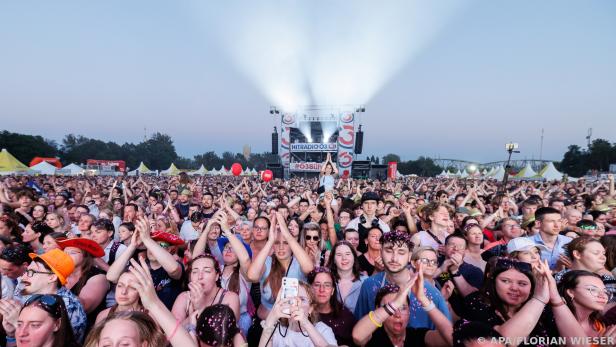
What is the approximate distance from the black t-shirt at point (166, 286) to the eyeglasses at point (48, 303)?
1119 millimetres

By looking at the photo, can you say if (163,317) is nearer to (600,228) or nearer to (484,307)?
(484,307)

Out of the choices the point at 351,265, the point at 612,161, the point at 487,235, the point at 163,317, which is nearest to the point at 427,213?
the point at 487,235

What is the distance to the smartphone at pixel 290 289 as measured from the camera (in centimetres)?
206

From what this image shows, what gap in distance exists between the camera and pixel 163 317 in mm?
1976

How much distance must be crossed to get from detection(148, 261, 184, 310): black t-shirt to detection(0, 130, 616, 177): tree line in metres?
38.9

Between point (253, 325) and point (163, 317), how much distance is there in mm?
1375

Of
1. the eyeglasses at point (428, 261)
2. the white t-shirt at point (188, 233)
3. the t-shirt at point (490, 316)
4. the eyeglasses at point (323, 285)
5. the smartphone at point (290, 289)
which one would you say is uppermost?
the smartphone at point (290, 289)

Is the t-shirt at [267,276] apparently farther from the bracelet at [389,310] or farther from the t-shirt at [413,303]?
the bracelet at [389,310]

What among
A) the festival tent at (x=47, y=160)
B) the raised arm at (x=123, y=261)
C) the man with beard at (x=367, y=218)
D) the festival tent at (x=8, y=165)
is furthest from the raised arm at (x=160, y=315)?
the festival tent at (x=47, y=160)

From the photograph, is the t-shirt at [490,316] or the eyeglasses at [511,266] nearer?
the t-shirt at [490,316]

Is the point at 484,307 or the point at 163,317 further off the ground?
the point at 163,317

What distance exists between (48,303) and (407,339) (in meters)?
2.76

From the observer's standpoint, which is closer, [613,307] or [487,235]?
[613,307]

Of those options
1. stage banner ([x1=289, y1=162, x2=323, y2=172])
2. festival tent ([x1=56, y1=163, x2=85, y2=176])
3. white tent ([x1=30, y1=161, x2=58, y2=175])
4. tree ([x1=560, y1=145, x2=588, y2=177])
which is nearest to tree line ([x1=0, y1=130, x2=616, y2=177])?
tree ([x1=560, y1=145, x2=588, y2=177])
